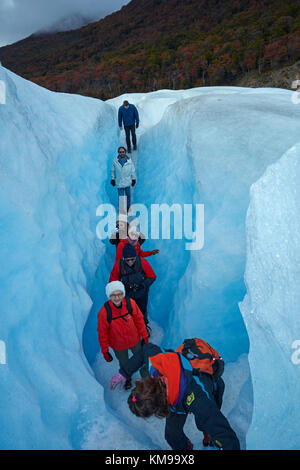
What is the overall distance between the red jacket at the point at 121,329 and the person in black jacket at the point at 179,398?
811 millimetres

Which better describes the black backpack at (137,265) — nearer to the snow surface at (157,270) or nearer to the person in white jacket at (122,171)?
the snow surface at (157,270)

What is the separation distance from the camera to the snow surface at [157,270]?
79.1 inches

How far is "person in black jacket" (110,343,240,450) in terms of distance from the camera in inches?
58.7

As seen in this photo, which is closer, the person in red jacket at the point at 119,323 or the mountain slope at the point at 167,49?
the person in red jacket at the point at 119,323

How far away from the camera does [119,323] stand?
253cm

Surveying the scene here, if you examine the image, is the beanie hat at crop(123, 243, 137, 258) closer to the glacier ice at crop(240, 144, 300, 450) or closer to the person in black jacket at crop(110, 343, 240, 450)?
the glacier ice at crop(240, 144, 300, 450)

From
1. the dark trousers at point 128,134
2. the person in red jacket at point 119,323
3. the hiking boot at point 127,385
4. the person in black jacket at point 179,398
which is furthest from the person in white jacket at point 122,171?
the person in black jacket at point 179,398

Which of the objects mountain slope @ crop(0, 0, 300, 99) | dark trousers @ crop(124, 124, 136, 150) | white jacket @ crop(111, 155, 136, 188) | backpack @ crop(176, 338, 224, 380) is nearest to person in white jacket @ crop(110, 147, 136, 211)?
white jacket @ crop(111, 155, 136, 188)

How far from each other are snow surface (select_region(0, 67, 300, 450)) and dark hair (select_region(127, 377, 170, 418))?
2.66ft

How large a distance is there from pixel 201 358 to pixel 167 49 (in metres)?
43.6

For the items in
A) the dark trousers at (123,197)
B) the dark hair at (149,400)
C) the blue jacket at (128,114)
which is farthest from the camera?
the blue jacket at (128,114)

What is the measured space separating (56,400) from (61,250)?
1473mm

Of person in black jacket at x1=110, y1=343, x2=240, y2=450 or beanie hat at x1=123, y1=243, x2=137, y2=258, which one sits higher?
beanie hat at x1=123, y1=243, x2=137, y2=258

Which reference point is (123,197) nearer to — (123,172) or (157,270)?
(123,172)
